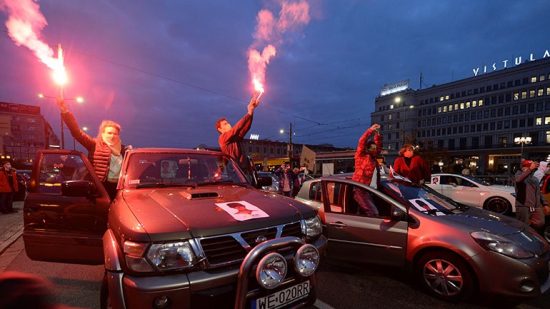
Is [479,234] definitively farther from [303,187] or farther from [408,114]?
[408,114]

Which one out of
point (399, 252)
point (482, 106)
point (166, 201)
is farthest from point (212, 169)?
point (482, 106)

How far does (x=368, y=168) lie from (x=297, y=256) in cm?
421

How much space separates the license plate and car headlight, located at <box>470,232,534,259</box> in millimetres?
2276

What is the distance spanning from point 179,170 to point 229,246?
5.89 feet

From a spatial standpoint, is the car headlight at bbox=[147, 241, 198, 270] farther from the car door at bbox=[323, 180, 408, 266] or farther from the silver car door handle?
the silver car door handle

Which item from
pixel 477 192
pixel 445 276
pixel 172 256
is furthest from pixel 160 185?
pixel 477 192

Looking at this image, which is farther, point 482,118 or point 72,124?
point 482,118

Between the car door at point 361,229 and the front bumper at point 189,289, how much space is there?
95.5 inches

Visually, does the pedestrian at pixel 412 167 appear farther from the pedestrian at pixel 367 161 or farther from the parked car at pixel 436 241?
the parked car at pixel 436 241

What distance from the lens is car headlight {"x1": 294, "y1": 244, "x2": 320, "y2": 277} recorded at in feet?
7.70

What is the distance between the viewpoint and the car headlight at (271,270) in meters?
2.13

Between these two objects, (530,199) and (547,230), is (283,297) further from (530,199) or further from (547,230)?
(547,230)

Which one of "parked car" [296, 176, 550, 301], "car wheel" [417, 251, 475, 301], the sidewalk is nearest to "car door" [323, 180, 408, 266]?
"parked car" [296, 176, 550, 301]

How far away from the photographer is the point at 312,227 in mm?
2803
